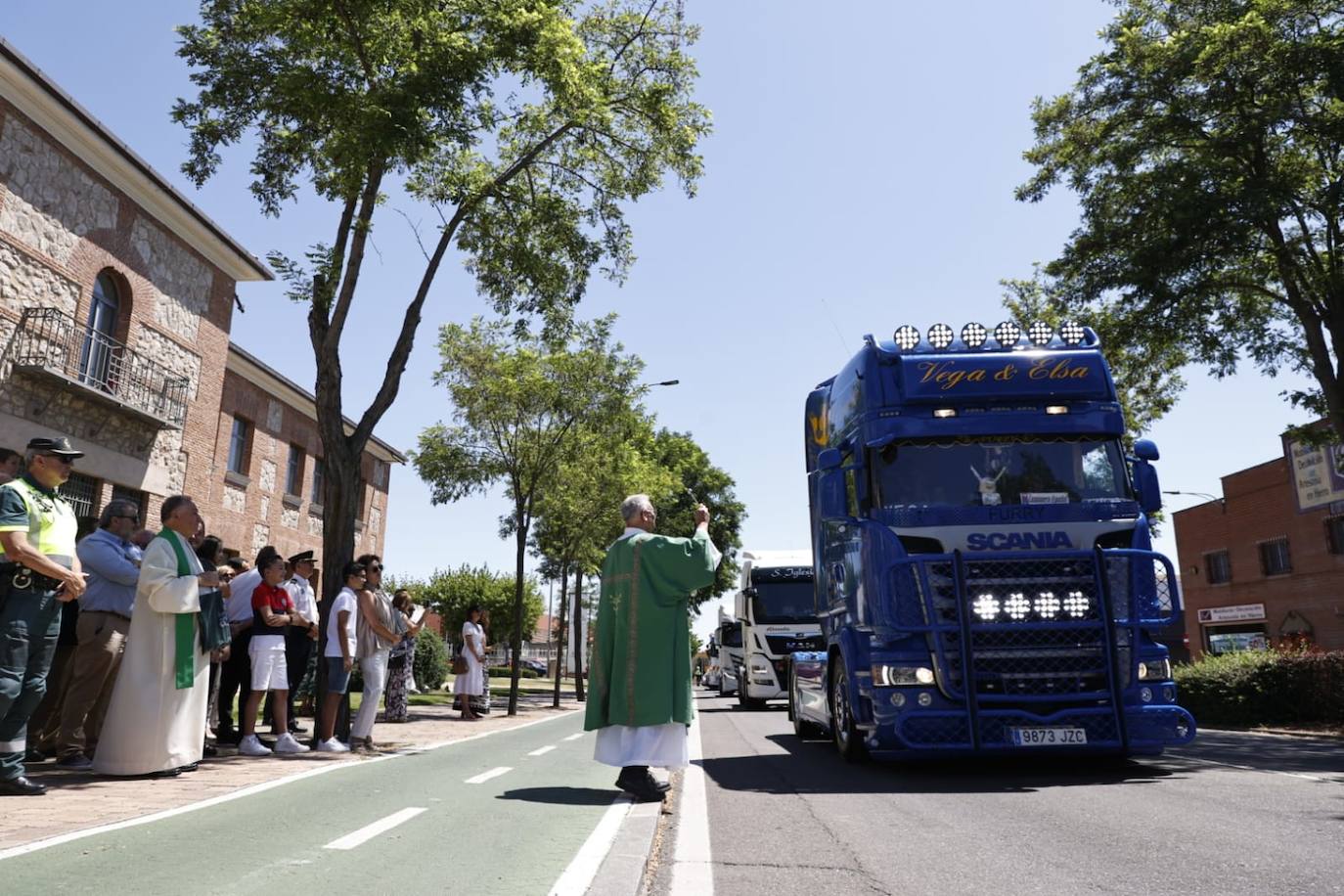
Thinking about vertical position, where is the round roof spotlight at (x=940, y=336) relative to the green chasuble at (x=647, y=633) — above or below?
above

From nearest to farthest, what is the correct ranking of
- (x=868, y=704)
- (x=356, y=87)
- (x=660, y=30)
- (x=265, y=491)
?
1. (x=868, y=704)
2. (x=356, y=87)
3. (x=660, y=30)
4. (x=265, y=491)

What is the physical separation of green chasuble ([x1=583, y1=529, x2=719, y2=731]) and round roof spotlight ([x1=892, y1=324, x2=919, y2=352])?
132 inches

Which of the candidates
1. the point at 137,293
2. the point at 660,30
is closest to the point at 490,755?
the point at 660,30

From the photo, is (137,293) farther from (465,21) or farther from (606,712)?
(606,712)

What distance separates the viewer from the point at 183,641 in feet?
23.0

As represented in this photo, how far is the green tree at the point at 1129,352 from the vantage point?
740 inches

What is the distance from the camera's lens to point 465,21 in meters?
11.5

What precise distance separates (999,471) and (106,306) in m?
15.7

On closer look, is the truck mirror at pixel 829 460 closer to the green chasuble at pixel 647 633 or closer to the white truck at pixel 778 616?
the green chasuble at pixel 647 633

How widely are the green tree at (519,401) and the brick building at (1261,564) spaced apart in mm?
20298

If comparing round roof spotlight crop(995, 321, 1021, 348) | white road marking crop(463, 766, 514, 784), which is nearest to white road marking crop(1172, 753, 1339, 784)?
round roof spotlight crop(995, 321, 1021, 348)

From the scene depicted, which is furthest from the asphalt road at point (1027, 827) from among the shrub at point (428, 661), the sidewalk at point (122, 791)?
the shrub at point (428, 661)

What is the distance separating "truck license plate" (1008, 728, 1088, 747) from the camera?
282 inches

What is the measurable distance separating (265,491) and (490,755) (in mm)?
18329
